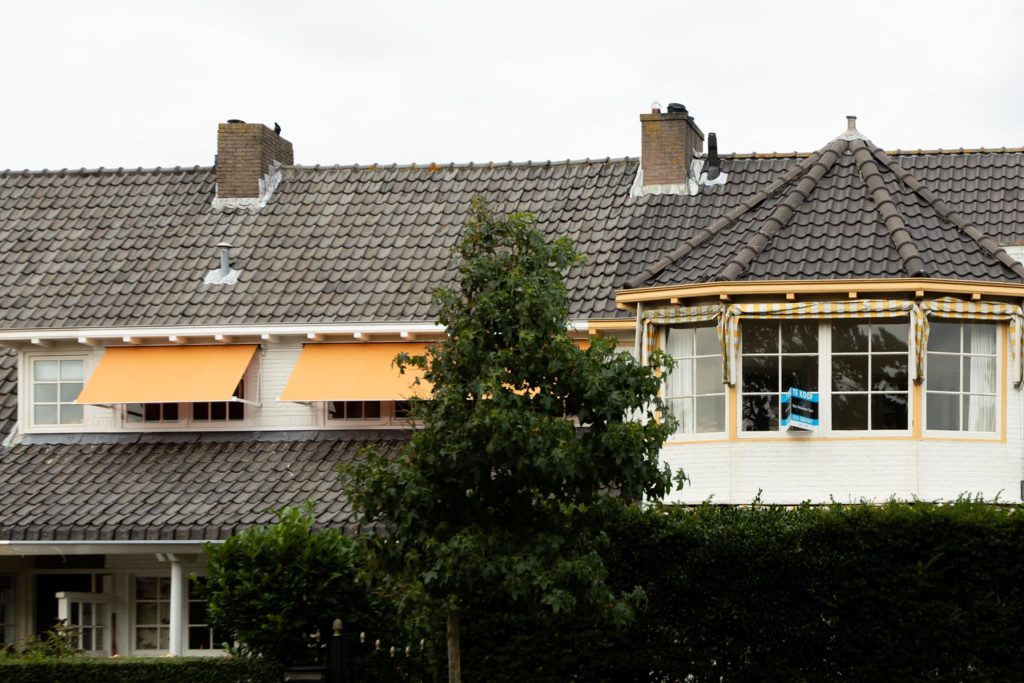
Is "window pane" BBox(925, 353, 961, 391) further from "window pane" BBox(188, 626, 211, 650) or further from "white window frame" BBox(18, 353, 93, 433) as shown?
"white window frame" BBox(18, 353, 93, 433)

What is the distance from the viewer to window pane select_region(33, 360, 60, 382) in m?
28.5

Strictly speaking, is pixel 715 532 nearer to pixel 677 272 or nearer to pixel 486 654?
pixel 486 654

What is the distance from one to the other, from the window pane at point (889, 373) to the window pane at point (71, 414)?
44.7 feet

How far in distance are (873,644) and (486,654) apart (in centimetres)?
475

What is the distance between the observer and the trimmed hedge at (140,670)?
20.6 m

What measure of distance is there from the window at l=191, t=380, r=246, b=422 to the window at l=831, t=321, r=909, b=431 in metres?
10.4

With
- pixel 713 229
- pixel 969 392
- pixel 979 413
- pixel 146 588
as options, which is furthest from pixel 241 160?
pixel 979 413

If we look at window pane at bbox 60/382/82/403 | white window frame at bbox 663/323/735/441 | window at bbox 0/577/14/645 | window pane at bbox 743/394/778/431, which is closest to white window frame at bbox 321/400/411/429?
window pane at bbox 60/382/82/403

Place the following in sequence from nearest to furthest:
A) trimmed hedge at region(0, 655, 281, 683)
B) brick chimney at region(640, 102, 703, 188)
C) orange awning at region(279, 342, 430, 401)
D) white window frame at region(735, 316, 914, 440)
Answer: trimmed hedge at region(0, 655, 281, 683), white window frame at region(735, 316, 914, 440), orange awning at region(279, 342, 430, 401), brick chimney at region(640, 102, 703, 188)

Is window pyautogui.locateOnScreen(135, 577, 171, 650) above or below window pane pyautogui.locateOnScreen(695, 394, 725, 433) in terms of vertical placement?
below

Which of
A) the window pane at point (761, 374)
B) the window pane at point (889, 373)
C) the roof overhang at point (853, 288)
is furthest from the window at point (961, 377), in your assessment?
the window pane at point (761, 374)

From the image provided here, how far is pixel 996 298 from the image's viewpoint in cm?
2277

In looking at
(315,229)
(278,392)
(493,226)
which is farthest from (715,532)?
(315,229)

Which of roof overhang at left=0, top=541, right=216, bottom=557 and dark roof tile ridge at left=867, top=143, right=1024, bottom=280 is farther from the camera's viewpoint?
roof overhang at left=0, top=541, right=216, bottom=557
